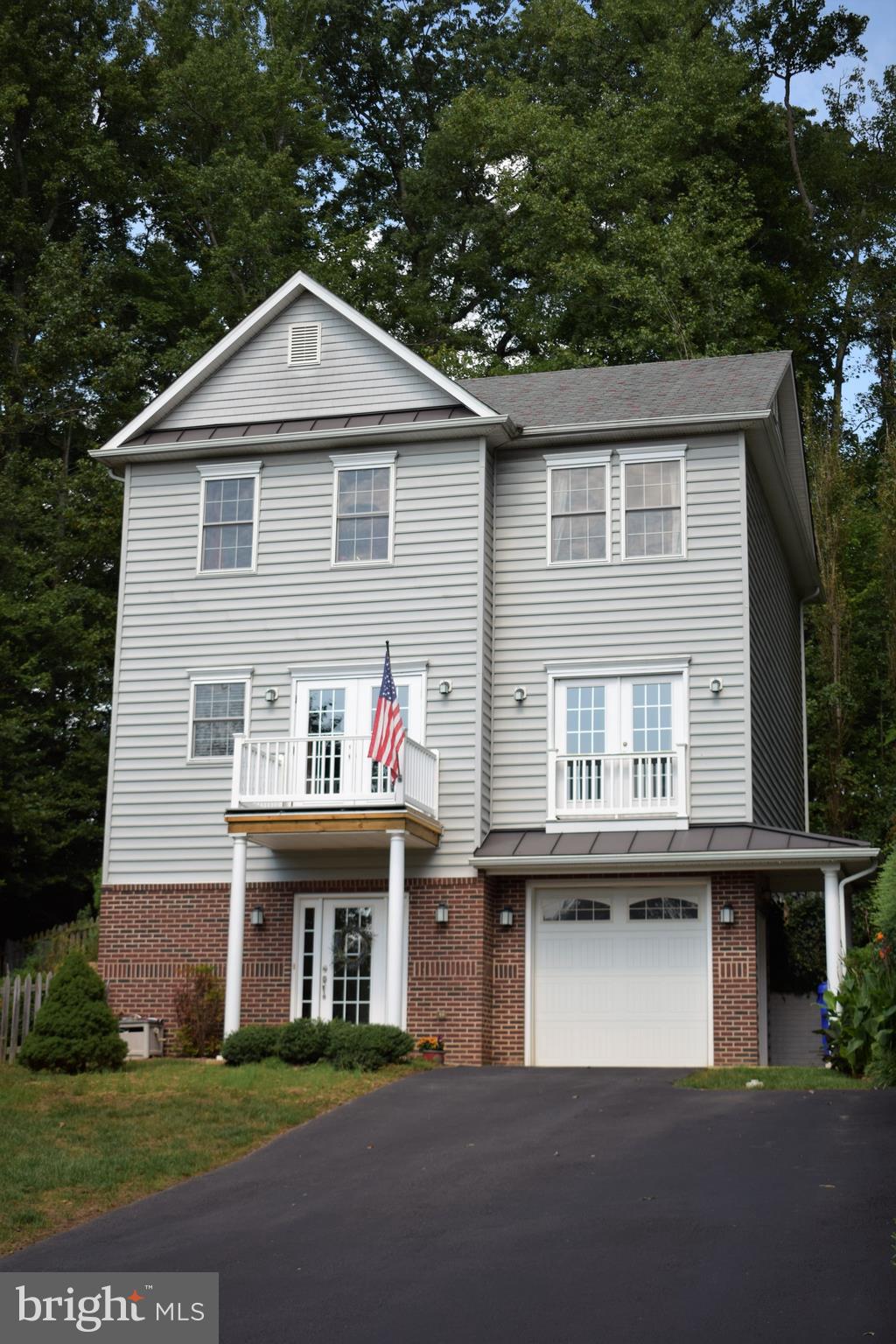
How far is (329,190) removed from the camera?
45000mm

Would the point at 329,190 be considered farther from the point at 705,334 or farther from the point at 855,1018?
the point at 855,1018

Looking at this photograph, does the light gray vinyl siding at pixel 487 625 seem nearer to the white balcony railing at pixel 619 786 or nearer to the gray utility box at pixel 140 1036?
the white balcony railing at pixel 619 786

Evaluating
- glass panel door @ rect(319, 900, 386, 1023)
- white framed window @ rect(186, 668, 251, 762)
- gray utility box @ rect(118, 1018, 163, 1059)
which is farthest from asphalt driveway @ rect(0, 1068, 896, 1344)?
white framed window @ rect(186, 668, 251, 762)

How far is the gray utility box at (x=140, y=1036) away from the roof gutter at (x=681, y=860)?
184 inches

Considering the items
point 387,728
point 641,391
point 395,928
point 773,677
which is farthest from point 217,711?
point 773,677

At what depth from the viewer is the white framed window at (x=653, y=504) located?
2198cm

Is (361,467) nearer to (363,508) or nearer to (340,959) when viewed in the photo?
(363,508)

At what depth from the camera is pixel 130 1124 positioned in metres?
15.0

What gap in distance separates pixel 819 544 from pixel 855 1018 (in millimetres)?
14802

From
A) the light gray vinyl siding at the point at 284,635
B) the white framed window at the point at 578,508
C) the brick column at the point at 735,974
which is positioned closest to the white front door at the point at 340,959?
the light gray vinyl siding at the point at 284,635

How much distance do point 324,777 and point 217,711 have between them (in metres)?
2.39

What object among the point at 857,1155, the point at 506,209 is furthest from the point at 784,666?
the point at 506,209

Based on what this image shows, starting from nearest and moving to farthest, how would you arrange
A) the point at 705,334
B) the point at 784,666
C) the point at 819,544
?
the point at 784,666, the point at 819,544, the point at 705,334

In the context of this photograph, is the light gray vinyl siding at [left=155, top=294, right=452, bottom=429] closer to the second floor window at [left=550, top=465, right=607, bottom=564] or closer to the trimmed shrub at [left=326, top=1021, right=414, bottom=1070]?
the second floor window at [left=550, top=465, right=607, bottom=564]
